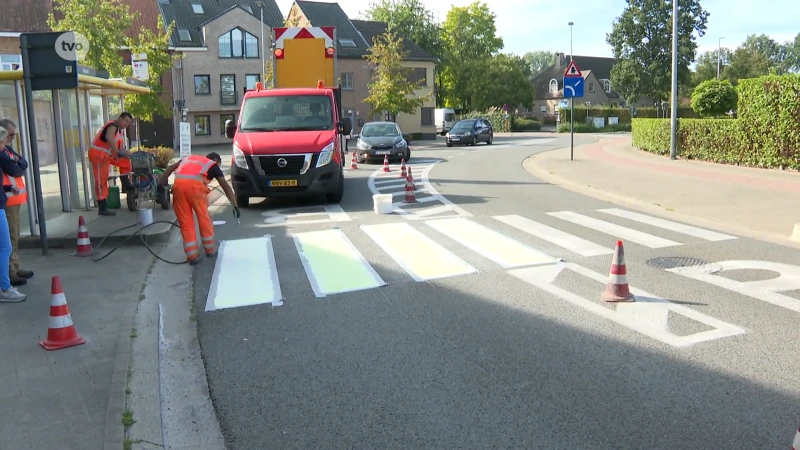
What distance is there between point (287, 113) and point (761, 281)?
31.9ft

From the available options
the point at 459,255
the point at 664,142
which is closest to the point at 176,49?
the point at 664,142

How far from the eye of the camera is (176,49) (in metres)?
46.4

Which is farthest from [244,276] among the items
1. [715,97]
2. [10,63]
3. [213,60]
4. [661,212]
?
[213,60]

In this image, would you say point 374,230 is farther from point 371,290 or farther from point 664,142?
point 664,142

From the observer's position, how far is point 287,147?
13.3m

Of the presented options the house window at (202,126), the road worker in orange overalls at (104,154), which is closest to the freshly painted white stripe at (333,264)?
the road worker in orange overalls at (104,154)

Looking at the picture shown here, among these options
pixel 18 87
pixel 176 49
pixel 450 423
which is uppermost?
pixel 176 49

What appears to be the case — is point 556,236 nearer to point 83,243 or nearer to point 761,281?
point 761,281

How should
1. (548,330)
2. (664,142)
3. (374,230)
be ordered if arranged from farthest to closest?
(664,142) → (374,230) → (548,330)

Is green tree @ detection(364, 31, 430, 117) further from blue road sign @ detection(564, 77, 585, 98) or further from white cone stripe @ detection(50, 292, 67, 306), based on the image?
white cone stripe @ detection(50, 292, 67, 306)

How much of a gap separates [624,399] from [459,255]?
4.60m

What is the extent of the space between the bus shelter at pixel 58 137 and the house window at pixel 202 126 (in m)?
37.6

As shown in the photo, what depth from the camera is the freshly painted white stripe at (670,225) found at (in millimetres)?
10266

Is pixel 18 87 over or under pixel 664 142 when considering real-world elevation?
over
